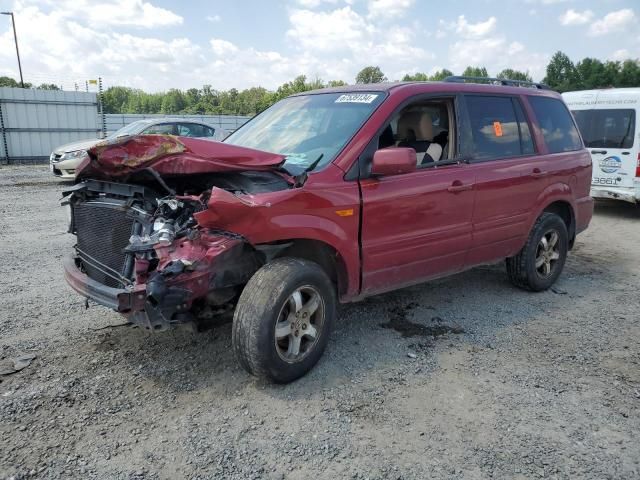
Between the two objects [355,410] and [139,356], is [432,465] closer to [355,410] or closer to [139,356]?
→ [355,410]

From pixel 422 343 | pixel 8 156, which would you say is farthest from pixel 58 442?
pixel 8 156

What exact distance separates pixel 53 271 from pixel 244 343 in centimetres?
353

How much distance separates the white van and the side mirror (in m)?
7.19

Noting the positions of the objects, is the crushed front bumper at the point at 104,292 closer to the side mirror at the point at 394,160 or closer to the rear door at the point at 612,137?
the side mirror at the point at 394,160

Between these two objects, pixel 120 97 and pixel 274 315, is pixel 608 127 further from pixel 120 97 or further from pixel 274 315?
pixel 120 97

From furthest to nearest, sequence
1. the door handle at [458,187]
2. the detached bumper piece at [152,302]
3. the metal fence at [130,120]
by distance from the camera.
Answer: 1. the metal fence at [130,120]
2. the door handle at [458,187]
3. the detached bumper piece at [152,302]

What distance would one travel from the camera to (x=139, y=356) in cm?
379

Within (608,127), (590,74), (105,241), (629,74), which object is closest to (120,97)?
(590,74)

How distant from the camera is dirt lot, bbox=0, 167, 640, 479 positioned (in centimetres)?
274

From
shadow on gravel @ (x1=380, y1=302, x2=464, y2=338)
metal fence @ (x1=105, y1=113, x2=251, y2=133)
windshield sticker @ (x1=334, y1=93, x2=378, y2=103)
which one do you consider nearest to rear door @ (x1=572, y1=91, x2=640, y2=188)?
shadow on gravel @ (x1=380, y1=302, x2=464, y2=338)

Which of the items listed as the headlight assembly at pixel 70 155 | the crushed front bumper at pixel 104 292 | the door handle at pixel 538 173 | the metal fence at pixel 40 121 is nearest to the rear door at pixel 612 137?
the door handle at pixel 538 173

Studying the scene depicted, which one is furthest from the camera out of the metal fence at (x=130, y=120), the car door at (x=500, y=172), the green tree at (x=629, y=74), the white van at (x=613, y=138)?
the green tree at (x=629, y=74)

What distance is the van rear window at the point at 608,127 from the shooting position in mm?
9672

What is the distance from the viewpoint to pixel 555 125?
5527mm
